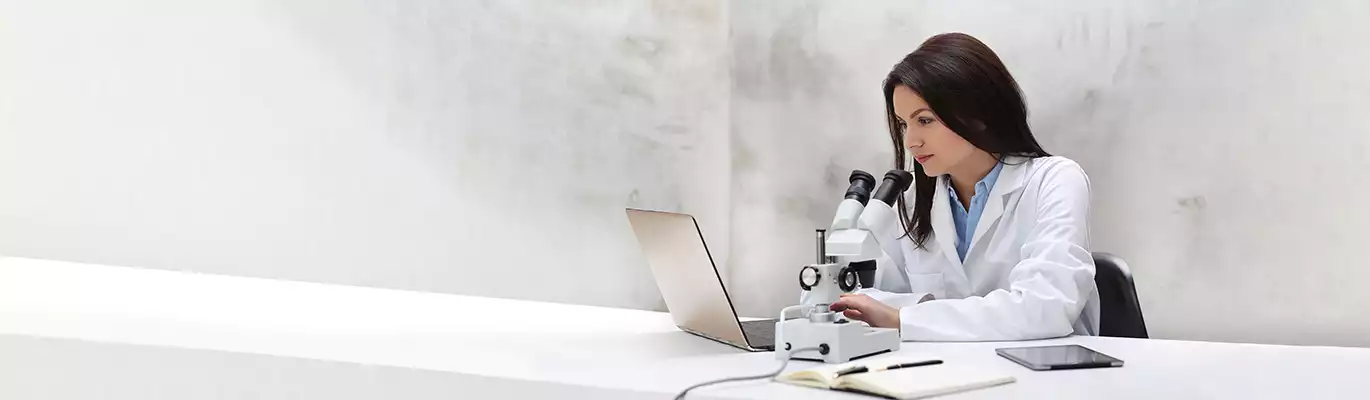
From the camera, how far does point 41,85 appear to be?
2.81 meters

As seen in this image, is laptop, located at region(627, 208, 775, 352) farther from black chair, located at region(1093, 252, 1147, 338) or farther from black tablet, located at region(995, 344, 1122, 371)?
black chair, located at region(1093, 252, 1147, 338)

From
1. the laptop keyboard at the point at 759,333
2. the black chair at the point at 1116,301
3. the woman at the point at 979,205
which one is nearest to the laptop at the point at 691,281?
the laptop keyboard at the point at 759,333

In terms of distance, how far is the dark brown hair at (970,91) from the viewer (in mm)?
2094

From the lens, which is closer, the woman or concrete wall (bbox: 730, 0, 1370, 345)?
the woman

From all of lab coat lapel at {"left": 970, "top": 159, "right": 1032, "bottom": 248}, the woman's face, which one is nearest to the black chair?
lab coat lapel at {"left": 970, "top": 159, "right": 1032, "bottom": 248}

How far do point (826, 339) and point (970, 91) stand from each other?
88 centimetres

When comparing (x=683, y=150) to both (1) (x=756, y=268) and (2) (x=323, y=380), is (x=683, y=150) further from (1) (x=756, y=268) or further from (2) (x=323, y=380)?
(2) (x=323, y=380)

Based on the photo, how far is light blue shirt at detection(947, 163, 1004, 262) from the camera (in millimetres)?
2223

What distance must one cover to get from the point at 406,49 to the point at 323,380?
1.68 meters

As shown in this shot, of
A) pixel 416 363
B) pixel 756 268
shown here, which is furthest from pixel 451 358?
pixel 756 268

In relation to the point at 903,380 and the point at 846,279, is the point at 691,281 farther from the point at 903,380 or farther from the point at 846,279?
the point at 903,380

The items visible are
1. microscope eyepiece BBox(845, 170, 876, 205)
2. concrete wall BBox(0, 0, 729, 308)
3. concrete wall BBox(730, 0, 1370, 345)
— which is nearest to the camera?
microscope eyepiece BBox(845, 170, 876, 205)

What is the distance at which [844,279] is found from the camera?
152cm

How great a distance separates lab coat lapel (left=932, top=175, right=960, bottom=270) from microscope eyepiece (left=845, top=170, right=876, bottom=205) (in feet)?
2.20
